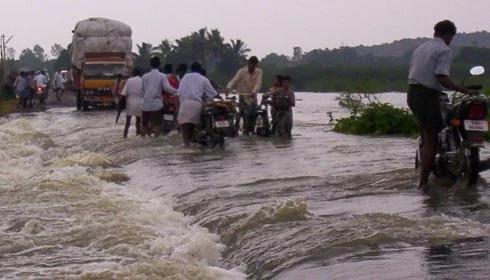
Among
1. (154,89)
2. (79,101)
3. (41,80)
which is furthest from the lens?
(41,80)

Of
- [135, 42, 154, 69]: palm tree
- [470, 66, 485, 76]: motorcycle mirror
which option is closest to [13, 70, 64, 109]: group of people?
[470, 66, 485, 76]: motorcycle mirror

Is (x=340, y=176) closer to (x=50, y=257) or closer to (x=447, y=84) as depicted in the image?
(x=447, y=84)

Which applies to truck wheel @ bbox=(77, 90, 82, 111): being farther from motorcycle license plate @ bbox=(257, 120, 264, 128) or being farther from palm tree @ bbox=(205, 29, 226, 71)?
palm tree @ bbox=(205, 29, 226, 71)

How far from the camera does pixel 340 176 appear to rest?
12.0 m

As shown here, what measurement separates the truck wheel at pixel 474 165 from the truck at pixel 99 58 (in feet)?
81.4

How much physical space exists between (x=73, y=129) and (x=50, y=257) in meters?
19.3

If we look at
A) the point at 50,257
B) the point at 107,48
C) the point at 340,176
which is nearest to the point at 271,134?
the point at 340,176

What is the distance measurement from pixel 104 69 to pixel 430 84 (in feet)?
87.6

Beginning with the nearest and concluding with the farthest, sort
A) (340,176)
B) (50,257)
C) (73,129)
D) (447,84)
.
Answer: (50,257), (447,84), (340,176), (73,129)

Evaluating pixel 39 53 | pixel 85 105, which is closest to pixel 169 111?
pixel 85 105

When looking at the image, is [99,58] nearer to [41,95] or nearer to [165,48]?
[41,95]

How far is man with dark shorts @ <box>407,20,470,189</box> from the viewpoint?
9805mm

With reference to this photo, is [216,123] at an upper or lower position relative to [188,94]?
lower

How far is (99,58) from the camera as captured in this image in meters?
36.3
